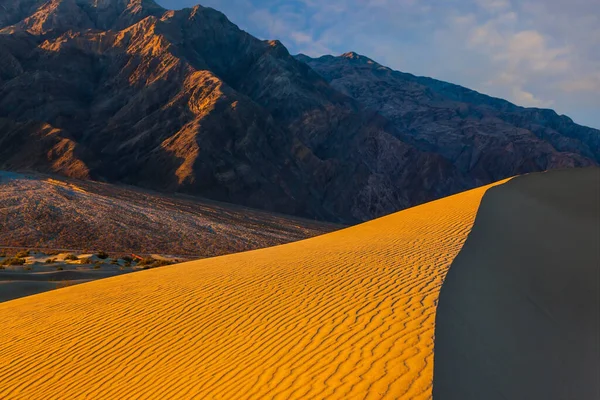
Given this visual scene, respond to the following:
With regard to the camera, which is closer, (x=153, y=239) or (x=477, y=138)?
(x=153, y=239)

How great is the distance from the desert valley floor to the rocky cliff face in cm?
8973

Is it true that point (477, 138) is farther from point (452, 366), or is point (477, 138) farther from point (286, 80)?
point (452, 366)

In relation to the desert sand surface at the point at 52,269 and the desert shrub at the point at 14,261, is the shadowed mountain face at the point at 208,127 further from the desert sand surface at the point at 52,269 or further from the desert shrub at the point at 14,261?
the desert shrub at the point at 14,261

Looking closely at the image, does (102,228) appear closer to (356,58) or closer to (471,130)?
(471,130)

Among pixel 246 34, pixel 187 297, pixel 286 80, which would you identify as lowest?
pixel 187 297

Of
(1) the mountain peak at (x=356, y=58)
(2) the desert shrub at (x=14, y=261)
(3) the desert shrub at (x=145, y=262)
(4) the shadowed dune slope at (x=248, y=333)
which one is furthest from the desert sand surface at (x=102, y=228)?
(1) the mountain peak at (x=356, y=58)

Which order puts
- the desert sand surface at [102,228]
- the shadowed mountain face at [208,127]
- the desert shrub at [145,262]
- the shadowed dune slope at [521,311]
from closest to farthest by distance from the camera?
the shadowed dune slope at [521,311] → the desert shrub at [145,262] → the desert sand surface at [102,228] → the shadowed mountain face at [208,127]

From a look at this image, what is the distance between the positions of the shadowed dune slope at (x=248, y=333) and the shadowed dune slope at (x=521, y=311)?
33cm

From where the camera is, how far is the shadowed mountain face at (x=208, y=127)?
202 ft

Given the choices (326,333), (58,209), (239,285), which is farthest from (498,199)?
(58,209)

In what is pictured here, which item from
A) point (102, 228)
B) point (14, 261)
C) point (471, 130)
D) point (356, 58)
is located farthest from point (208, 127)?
point (356, 58)

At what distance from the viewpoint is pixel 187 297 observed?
870 cm

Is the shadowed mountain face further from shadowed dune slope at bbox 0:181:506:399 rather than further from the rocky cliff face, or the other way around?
shadowed dune slope at bbox 0:181:506:399

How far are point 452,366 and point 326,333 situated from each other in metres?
1.65
